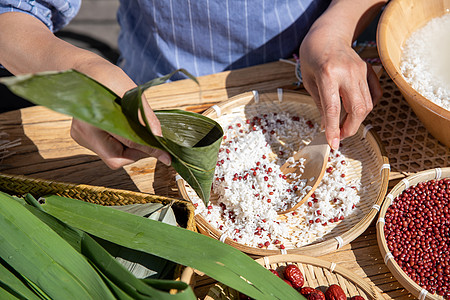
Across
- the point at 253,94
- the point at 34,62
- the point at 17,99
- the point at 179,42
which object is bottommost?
the point at 17,99

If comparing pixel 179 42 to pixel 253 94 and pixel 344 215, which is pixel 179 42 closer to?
pixel 253 94

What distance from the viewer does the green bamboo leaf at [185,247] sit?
852mm

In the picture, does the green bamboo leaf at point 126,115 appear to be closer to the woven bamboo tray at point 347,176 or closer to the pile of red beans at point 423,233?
the woven bamboo tray at point 347,176

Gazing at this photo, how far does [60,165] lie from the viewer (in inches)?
54.2

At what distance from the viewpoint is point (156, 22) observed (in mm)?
1599

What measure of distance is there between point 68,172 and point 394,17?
121 centimetres

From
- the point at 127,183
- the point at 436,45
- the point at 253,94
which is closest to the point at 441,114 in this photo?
the point at 436,45

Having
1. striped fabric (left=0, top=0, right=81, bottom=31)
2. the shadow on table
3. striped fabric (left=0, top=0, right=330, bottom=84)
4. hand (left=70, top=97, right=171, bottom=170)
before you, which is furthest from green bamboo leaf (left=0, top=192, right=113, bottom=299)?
striped fabric (left=0, top=0, right=330, bottom=84)

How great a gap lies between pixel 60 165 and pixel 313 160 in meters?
0.87

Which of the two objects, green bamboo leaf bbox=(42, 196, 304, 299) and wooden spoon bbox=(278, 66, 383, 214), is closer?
green bamboo leaf bbox=(42, 196, 304, 299)

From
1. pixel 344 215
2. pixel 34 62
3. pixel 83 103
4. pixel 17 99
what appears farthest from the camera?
pixel 17 99

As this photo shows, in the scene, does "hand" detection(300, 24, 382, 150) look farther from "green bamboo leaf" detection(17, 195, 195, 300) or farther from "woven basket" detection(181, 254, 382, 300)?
"green bamboo leaf" detection(17, 195, 195, 300)

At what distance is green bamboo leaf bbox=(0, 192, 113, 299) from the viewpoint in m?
0.84

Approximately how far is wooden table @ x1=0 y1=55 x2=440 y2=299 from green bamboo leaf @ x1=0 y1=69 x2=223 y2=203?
38cm
